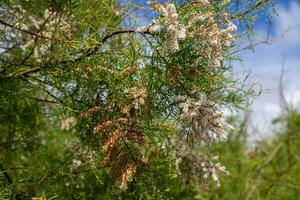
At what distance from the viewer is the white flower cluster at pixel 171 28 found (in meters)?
3.30

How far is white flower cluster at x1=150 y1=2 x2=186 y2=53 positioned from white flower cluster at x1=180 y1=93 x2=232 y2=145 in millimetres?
335

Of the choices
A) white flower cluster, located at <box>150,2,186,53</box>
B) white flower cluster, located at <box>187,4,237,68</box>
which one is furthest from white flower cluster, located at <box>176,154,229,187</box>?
white flower cluster, located at <box>150,2,186,53</box>

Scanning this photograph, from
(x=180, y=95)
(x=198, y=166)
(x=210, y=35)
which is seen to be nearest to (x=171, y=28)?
(x=210, y=35)

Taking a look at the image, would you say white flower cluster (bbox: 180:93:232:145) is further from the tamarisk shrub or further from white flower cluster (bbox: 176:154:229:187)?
white flower cluster (bbox: 176:154:229:187)

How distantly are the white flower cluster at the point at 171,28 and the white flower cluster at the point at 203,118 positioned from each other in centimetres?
34

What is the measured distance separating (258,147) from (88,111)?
7.78 meters

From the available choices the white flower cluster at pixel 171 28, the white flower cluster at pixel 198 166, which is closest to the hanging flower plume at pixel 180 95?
the white flower cluster at pixel 171 28

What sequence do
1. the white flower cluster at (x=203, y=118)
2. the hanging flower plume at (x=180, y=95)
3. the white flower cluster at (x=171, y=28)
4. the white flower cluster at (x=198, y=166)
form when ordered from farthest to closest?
the white flower cluster at (x=198, y=166) < the white flower cluster at (x=203, y=118) < the hanging flower plume at (x=180, y=95) < the white flower cluster at (x=171, y=28)

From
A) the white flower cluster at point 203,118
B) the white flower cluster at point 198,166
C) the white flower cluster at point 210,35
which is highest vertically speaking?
the white flower cluster at point 210,35

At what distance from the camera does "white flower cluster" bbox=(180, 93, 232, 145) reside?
11.6 ft

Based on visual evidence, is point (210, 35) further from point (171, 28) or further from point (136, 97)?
point (136, 97)

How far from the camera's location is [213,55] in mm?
3436

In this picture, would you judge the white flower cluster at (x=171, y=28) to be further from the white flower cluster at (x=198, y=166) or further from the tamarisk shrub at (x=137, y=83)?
the white flower cluster at (x=198, y=166)

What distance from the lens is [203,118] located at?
357cm
